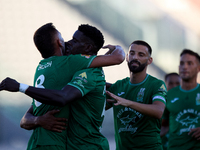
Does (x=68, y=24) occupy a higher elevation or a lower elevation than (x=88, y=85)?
higher

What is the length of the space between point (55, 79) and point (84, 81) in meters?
0.25

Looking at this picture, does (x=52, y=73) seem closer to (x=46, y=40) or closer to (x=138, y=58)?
(x=46, y=40)

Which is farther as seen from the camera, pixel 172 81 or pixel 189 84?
pixel 172 81

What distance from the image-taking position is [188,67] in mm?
5199

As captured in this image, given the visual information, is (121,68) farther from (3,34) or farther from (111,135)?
(3,34)

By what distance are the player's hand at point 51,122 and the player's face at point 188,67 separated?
2.93 metres

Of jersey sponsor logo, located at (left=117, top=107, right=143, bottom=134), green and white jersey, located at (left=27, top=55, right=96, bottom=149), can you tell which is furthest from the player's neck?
green and white jersey, located at (left=27, top=55, right=96, bottom=149)

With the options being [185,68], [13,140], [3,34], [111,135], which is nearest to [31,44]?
[3,34]

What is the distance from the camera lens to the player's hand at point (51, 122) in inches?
108

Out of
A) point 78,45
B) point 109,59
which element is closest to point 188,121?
point 109,59

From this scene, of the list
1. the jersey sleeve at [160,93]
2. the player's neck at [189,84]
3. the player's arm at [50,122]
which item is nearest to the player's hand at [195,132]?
the player's neck at [189,84]

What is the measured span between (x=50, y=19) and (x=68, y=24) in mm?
501

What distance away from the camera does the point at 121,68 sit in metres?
9.26

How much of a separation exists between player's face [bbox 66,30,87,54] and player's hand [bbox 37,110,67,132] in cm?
69
